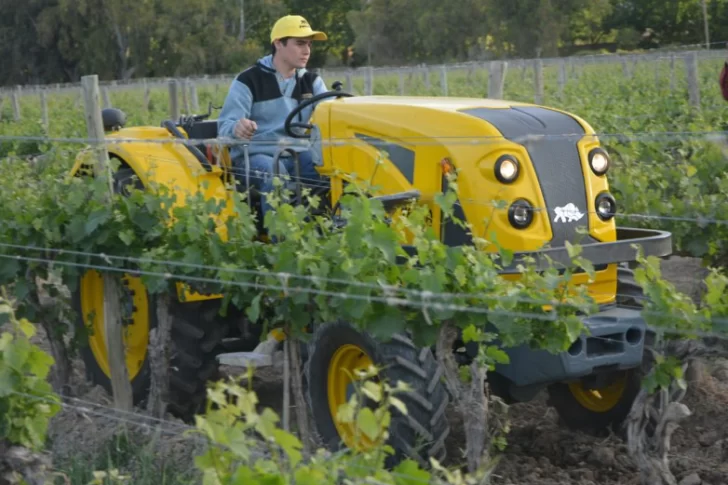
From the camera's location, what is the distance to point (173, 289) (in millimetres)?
6035

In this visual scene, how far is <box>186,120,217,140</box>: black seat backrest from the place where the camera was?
283 inches

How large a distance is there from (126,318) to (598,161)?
253cm

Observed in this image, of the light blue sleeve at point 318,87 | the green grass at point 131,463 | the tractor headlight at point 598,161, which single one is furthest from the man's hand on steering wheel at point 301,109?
the green grass at point 131,463

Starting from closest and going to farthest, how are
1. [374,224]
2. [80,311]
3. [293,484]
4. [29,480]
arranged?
[293,484] → [29,480] → [374,224] → [80,311]

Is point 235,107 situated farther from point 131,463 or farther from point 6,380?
point 6,380

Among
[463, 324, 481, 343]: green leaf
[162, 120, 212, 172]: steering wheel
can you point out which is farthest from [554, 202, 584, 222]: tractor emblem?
[162, 120, 212, 172]: steering wheel

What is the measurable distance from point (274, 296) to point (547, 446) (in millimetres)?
1528

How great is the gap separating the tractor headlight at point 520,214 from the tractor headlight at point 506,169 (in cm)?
10

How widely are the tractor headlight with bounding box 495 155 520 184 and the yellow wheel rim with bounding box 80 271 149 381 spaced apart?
212cm

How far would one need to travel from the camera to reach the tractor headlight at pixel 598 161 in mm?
5535

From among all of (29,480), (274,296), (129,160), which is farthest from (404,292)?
(129,160)

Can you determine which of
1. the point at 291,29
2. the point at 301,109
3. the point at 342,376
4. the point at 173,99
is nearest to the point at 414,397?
the point at 342,376

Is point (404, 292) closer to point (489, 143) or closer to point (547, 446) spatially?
point (489, 143)

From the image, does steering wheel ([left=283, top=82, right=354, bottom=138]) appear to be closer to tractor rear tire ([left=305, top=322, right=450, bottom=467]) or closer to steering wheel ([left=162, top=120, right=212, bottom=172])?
steering wheel ([left=162, top=120, right=212, bottom=172])
